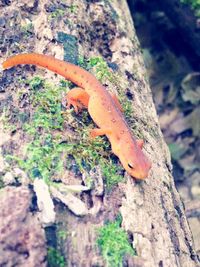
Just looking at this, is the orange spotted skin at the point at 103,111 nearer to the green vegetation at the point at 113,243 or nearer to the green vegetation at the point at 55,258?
the green vegetation at the point at 113,243

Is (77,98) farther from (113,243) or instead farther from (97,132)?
(113,243)

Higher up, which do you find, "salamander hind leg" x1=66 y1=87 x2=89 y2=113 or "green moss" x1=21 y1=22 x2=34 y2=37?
"green moss" x1=21 y1=22 x2=34 y2=37

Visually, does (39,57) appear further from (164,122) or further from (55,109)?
(164,122)

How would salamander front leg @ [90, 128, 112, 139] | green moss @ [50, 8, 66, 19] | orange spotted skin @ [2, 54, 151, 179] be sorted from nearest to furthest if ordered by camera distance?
orange spotted skin @ [2, 54, 151, 179] → salamander front leg @ [90, 128, 112, 139] → green moss @ [50, 8, 66, 19]

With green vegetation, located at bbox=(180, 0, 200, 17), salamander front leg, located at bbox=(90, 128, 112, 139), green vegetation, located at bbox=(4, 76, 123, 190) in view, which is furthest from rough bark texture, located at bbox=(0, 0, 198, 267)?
green vegetation, located at bbox=(180, 0, 200, 17)

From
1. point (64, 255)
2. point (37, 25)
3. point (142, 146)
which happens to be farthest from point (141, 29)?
point (64, 255)

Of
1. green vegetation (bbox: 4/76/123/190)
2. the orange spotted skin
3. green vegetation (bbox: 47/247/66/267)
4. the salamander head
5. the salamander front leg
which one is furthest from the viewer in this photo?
the salamander front leg

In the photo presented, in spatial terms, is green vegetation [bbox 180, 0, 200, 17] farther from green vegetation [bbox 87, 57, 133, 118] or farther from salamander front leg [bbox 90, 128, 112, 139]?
salamander front leg [bbox 90, 128, 112, 139]
